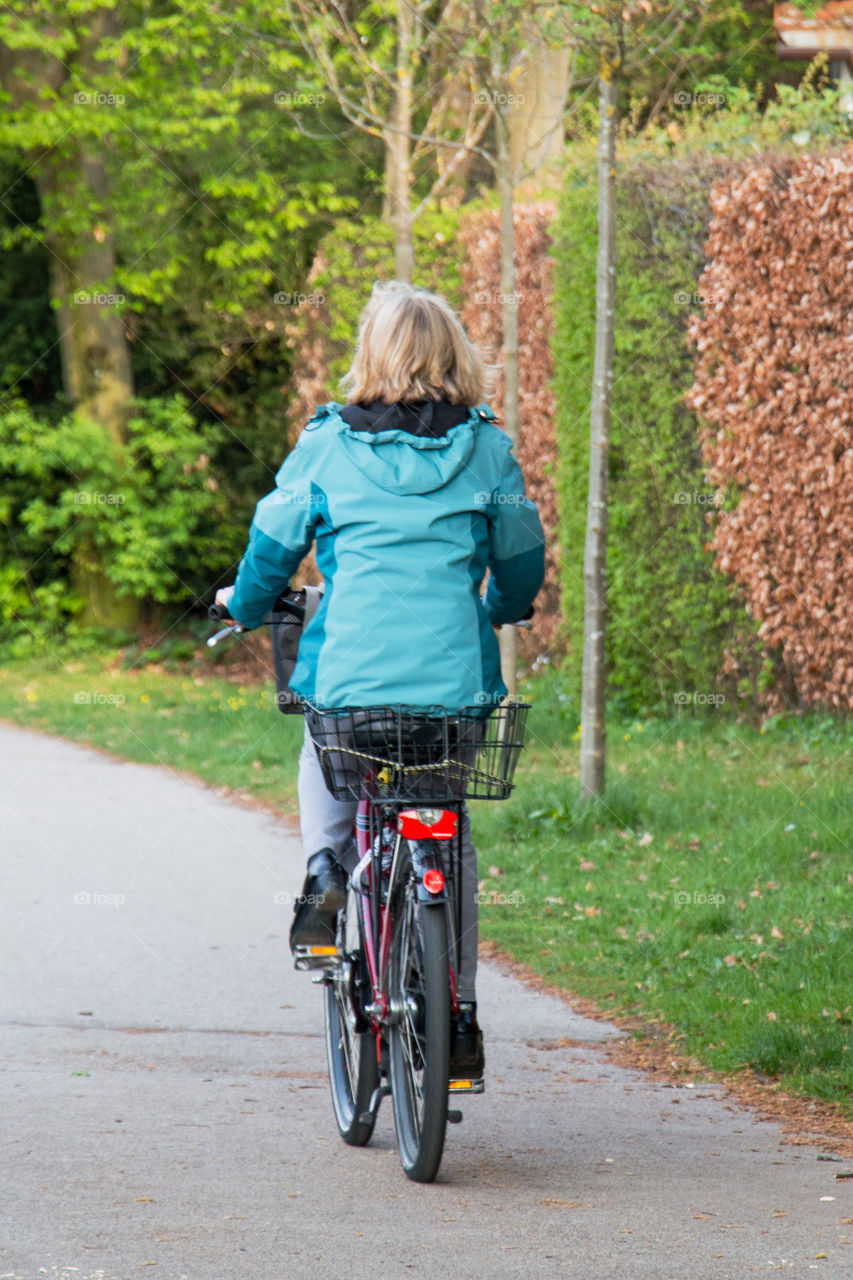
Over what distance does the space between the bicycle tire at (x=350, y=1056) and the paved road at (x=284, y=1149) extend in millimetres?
72

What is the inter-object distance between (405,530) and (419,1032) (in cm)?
110

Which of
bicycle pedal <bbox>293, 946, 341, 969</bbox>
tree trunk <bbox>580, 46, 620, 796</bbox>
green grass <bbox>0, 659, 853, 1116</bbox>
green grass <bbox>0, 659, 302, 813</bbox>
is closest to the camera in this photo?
bicycle pedal <bbox>293, 946, 341, 969</bbox>

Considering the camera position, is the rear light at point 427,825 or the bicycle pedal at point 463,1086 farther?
the rear light at point 427,825

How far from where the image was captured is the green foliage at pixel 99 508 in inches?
659

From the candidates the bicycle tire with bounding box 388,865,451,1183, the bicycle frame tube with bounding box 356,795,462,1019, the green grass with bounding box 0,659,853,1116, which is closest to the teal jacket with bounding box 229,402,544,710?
the bicycle frame tube with bounding box 356,795,462,1019

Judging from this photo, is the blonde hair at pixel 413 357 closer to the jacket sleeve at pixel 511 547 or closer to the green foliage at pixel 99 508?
the jacket sleeve at pixel 511 547

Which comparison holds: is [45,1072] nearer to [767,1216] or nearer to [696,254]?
[767,1216]

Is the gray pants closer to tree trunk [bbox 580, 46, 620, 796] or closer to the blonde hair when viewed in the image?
the blonde hair

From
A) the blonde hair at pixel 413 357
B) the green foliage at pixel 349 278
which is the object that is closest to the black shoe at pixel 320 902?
the blonde hair at pixel 413 357

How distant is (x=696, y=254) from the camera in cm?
1032

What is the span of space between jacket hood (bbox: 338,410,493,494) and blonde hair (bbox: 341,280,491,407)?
0.36 ft

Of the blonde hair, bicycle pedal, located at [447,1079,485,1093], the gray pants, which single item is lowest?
bicycle pedal, located at [447,1079,485,1093]

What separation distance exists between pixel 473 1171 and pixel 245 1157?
0.53 m

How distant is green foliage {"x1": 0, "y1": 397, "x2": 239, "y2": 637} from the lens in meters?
16.7
